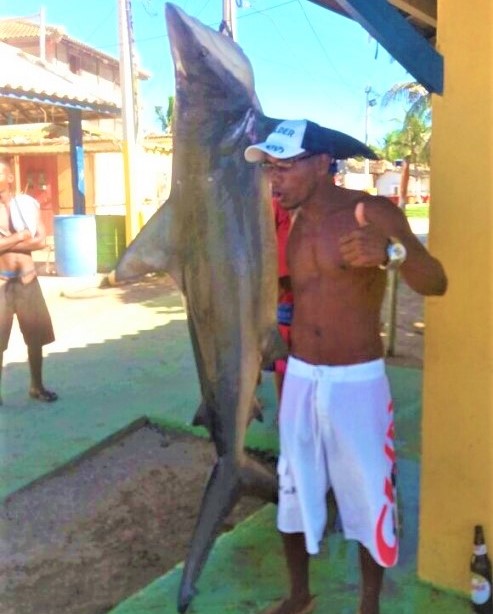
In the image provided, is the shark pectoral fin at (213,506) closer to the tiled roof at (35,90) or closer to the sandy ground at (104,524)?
the sandy ground at (104,524)

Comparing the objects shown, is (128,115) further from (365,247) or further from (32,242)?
(365,247)

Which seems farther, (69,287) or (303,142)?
(69,287)

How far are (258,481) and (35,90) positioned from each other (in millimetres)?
11273

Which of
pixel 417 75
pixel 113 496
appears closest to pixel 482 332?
pixel 417 75

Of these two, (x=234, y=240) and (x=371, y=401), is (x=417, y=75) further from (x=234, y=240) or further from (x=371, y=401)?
(x=371, y=401)

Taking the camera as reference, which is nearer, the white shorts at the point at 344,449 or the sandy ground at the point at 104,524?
the white shorts at the point at 344,449

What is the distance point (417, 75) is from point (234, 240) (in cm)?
84

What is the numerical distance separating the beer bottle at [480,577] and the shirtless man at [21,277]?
423 cm

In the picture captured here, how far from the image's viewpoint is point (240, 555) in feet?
11.3

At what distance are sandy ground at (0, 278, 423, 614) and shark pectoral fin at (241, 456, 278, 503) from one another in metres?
1.11

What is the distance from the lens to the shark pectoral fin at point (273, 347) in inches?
99.9

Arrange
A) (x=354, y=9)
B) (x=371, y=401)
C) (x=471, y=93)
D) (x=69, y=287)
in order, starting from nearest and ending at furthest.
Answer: (x=354, y=9) → (x=371, y=401) → (x=471, y=93) → (x=69, y=287)

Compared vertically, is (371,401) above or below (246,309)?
below

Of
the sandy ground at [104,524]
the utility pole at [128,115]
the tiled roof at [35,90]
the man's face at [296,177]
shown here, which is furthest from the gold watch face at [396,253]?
the utility pole at [128,115]
